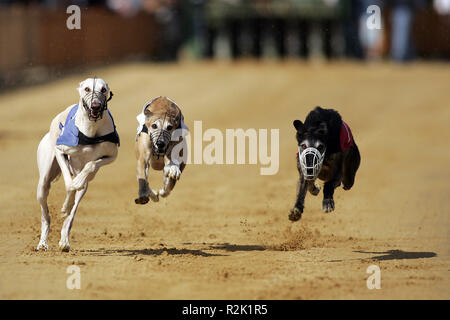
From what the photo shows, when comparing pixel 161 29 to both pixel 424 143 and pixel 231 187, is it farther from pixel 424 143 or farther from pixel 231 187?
pixel 231 187

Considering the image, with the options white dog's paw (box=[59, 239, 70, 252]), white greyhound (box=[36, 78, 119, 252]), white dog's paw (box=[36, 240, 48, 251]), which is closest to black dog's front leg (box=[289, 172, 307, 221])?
white greyhound (box=[36, 78, 119, 252])

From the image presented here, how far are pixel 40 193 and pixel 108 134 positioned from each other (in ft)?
2.79

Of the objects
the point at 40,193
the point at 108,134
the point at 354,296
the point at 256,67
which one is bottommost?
the point at 354,296

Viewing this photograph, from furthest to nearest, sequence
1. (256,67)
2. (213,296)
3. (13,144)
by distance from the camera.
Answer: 1. (256,67)
2. (13,144)
3. (213,296)

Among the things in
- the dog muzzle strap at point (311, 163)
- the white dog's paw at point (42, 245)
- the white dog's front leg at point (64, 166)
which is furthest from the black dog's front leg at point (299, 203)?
the white dog's paw at point (42, 245)

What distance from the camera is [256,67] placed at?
26781 mm

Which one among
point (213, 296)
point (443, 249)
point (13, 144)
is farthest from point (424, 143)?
point (213, 296)

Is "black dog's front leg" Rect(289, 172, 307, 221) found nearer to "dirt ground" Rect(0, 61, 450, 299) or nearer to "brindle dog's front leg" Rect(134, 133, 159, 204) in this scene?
"dirt ground" Rect(0, 61, 450, 299)

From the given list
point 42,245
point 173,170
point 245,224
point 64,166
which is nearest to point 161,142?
point 173,170

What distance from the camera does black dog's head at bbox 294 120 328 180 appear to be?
7037mm

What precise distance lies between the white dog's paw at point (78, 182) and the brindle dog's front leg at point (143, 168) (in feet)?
1.49

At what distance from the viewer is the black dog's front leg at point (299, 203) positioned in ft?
23.7

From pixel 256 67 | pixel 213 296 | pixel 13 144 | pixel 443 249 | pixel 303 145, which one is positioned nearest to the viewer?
pixel 213 296

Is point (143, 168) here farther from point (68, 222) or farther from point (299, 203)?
point (299, 203)
